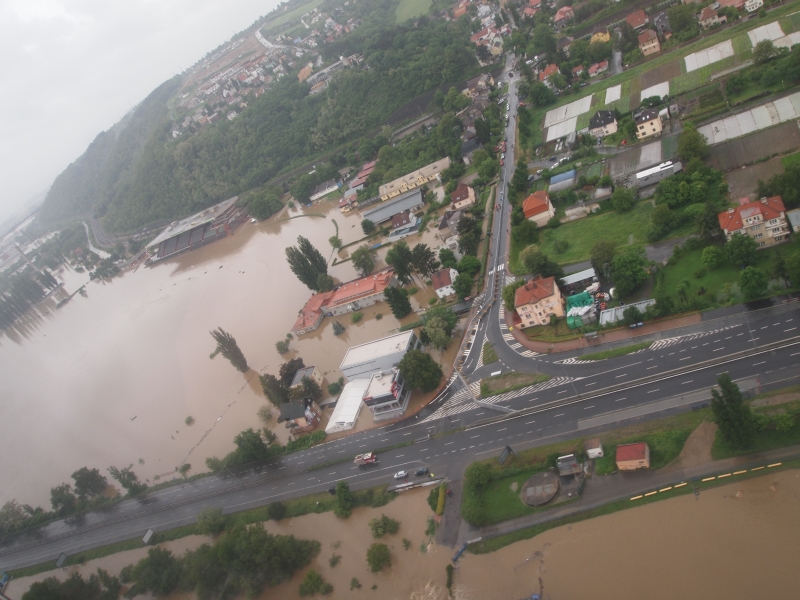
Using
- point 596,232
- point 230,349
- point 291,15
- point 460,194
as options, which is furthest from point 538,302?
point 291,15

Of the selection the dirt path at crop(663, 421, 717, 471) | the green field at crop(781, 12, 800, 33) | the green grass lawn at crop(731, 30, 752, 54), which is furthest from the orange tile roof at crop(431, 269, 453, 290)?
the green field at crop(781, 12, 800, 33)

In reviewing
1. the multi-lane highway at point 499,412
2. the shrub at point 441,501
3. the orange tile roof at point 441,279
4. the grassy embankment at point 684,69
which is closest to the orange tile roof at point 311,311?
the orange tile roof at point 441,279

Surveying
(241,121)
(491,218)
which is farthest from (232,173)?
(491,218)

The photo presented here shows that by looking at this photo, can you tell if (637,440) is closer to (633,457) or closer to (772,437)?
(633,457)

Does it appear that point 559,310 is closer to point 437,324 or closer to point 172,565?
point 437,324

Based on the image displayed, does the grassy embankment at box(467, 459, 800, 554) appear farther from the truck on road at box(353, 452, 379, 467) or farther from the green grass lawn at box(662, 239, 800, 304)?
the green grass lawn at box(662, 239, 800, 304)
